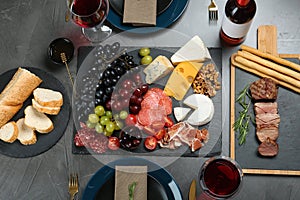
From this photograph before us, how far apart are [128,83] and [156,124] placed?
0.12m

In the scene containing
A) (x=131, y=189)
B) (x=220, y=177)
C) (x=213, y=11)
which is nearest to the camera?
(x=220, y=177)

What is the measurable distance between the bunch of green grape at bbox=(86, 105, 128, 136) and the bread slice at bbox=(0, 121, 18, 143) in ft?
0.58

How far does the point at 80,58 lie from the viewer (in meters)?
1.30

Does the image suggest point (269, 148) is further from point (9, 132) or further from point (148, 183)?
point (9, 132)

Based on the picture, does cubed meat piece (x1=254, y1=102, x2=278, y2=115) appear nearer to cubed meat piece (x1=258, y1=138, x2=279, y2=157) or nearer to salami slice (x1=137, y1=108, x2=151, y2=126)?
cubed meat piece (x1=258, y1=138, x2=279, y2=157)

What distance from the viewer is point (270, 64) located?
123 cm

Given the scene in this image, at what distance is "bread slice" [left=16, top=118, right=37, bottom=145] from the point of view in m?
1.24

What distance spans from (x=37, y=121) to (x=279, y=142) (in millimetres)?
583

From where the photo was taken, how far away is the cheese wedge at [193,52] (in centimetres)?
125

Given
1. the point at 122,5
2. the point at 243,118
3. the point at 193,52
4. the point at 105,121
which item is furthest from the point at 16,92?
the point at 243,118

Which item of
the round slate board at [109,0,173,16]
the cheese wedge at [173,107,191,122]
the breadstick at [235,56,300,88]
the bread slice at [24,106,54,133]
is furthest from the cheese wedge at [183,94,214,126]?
the bread slice at [24,106,54,133]

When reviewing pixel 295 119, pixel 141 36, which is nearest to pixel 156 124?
pixel 141 36

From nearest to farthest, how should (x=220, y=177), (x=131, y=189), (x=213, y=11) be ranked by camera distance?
(x=220, y=177)
(x=131, y=189)
(x=213, y=11)

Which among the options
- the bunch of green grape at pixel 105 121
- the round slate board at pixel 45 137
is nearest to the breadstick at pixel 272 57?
the bunch of green grape at pixel 105 121
